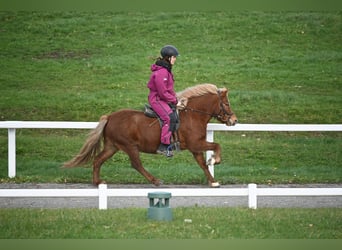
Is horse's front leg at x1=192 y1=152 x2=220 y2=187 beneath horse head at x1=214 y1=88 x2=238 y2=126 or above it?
beneath

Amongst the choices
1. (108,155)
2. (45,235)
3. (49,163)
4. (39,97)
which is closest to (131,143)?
(108,155)

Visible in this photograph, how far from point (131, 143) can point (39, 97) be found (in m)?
8.58

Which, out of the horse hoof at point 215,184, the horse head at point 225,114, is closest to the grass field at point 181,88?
the horse hoof at point 215,184

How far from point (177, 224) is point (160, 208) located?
354mm

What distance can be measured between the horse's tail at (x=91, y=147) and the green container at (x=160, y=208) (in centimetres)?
359

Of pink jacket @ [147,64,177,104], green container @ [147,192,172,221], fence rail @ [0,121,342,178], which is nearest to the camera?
green container @ [147,192,172,221]

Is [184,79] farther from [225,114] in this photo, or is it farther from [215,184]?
[215,184]

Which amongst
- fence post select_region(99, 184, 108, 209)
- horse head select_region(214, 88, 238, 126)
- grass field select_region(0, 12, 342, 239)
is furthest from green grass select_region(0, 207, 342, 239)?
horse head select_region(214, 88, 238, 126)

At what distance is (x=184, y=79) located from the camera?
24438 millimetres

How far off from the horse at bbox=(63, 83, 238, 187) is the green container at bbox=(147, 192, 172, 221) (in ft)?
11.0

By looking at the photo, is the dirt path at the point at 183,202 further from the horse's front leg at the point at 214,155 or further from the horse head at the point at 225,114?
the horse head at the point at 225,114

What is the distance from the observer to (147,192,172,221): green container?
11.4 m

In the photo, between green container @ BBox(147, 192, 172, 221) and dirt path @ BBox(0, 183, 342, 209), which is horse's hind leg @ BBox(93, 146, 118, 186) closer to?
dirt path @ BBox(0, 183, 342, 209)

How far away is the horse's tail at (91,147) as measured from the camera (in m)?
15.0
